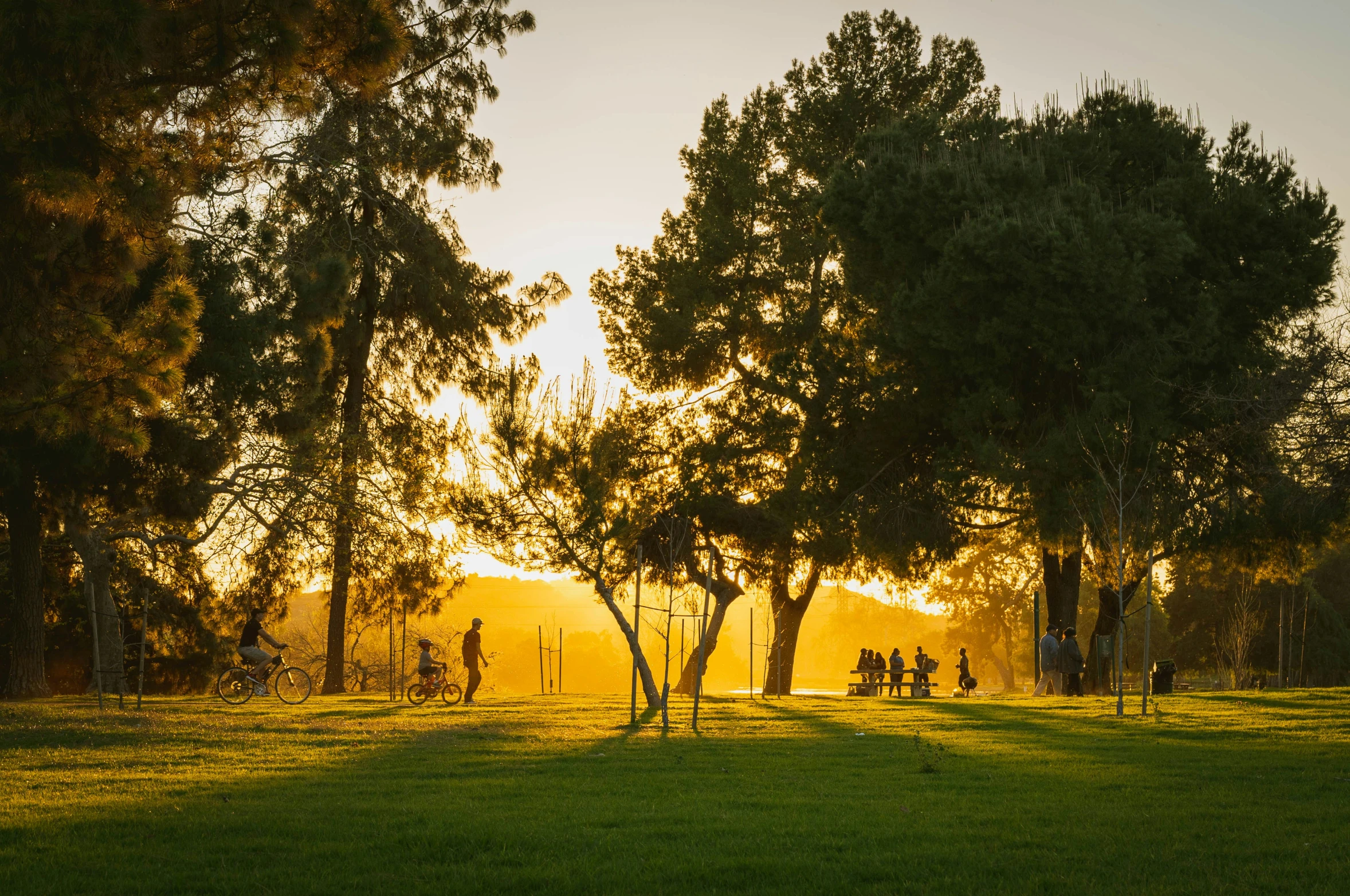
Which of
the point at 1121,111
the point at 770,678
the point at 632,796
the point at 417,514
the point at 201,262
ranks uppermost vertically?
the point at 1121,111

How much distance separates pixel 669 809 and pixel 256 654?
14007mm

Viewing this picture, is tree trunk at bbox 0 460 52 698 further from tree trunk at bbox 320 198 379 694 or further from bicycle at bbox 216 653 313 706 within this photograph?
tree trunk at bbox 320 198 379 694

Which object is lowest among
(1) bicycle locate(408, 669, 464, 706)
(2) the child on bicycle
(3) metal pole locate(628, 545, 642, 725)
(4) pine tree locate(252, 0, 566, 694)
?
(1) bicycle locate(408, 669, 464, 706)

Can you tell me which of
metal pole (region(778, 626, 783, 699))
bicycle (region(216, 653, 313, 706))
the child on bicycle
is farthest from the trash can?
bicycle (region(216, 653, 313, 706))

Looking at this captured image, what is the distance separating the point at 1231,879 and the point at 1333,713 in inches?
486

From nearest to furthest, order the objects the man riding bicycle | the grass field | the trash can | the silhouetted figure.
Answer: the grass field < the man riding bicycle < the trash can < the silhouetted figure

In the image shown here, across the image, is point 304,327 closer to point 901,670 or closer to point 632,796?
point 632,796

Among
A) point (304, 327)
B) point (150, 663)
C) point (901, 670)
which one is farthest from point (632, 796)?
point (150, 663)

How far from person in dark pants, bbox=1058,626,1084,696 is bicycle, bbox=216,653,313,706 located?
1536 centimetres

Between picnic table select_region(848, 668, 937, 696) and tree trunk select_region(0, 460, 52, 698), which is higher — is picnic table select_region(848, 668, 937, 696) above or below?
below

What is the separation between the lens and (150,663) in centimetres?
2917

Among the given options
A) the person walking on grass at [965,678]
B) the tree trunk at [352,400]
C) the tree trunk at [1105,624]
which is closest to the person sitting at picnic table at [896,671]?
the person walking on grass at [965,678]

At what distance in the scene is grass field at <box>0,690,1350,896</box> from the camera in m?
6.13

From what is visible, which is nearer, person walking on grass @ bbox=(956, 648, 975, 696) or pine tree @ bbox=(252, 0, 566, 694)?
pine tree @ bbox=(252, 0, 566, 694)
